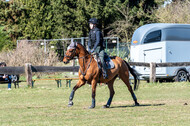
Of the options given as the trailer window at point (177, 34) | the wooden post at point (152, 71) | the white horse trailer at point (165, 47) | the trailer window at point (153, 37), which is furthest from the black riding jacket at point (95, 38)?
the trailer window at point (153, 37)

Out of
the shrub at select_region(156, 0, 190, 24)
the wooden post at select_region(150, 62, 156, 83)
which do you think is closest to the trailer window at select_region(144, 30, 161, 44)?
the wooden post at select_region(150, 62, 156, 83)

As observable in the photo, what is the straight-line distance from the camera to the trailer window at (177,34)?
2512 centimetres

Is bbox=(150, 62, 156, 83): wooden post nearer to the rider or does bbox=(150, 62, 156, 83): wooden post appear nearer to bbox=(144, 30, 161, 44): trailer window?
bbox=(144, 30, 161, 44): trailer window

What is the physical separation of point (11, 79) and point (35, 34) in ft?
109

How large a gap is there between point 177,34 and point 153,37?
1.62 metres

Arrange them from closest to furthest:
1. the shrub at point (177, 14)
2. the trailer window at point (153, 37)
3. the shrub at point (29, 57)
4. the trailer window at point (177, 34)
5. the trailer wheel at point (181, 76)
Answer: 1. the trailer wheel at point (181, 76)
2. the trailer window at point (177, 34)
3. the trailer window at point (153, 37)
4. the shrub at point (29, 57)
5. the shrub at point (177, 14)

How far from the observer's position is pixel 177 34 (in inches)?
1000

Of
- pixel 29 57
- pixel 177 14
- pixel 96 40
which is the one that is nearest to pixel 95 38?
pixel 96 40

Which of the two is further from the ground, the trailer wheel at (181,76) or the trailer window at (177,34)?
the trailer window at (177,34)

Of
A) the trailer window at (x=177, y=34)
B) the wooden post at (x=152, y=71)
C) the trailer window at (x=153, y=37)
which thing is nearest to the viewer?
the wooden post at (x=152, y=71)

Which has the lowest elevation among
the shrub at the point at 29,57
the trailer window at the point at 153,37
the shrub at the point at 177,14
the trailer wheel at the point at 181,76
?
the trailer wheel at the point at 181,76

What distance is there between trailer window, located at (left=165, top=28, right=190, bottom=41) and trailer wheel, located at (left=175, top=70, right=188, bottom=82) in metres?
2.29

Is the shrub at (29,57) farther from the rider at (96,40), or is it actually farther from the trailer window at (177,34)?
the rider at (96,40)

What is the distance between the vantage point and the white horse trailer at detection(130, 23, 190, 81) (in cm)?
2467
